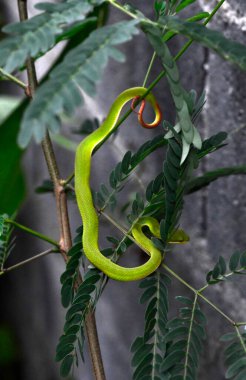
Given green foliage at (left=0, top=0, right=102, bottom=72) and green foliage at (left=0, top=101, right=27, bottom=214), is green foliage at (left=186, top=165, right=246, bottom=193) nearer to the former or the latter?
green foliage at (left=0, top=0, right=102, bottom=72)

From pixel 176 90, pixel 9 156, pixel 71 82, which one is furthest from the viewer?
pixel 9 156

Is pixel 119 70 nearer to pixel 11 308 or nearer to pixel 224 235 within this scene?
pixel 224 235

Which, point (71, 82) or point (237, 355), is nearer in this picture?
point (71, 82)

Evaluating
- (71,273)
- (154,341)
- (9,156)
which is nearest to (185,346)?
(154,341)

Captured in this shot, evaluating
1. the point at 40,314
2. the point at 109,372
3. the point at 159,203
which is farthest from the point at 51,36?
the point at 40,314

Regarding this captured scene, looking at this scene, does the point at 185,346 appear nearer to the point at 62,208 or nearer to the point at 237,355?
the point at 237,355

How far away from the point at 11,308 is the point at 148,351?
1.62 metres

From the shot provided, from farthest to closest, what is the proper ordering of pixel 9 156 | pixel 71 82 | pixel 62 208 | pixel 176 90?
pixel 9 156, pixel 62 208, pixel 176 90, pixel 71 82

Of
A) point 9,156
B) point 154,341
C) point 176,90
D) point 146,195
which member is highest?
point 176,90

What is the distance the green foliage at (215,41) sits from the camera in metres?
0.49

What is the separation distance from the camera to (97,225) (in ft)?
2.36

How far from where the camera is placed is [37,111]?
41cm

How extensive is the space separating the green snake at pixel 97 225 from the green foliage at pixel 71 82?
26 centimetres

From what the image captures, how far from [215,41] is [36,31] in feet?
0.45
